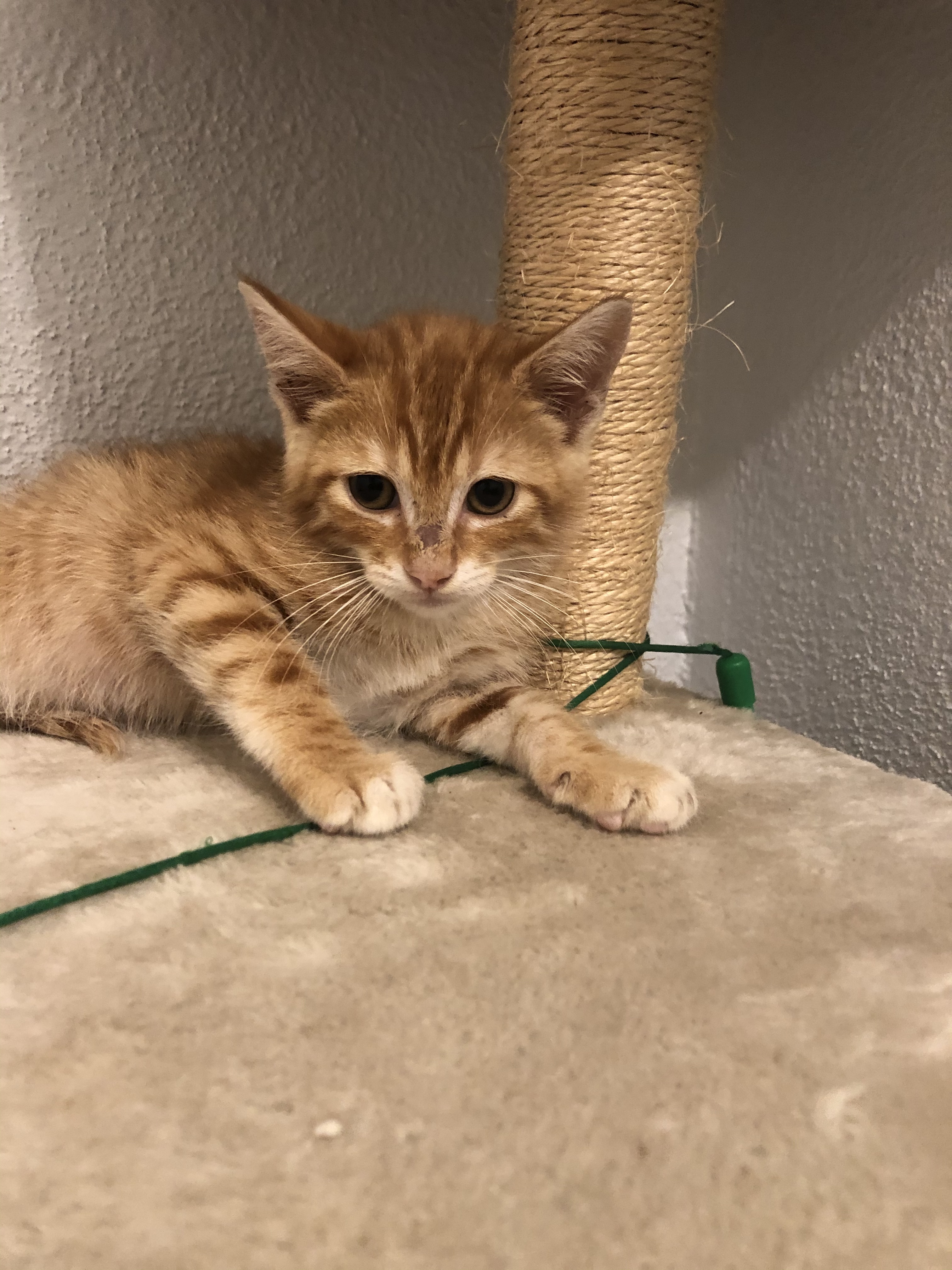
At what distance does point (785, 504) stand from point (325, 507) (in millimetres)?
937

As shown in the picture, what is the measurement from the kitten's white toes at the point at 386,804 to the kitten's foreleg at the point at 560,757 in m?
0.15

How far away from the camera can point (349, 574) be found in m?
0.92

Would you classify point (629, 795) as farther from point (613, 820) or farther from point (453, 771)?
point (453, 771)

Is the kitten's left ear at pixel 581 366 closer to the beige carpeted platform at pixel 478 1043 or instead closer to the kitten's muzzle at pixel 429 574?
the kitten's muzzle at pixel 429 574

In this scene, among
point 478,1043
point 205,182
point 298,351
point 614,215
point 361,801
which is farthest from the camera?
point 205,182

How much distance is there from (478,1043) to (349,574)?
53 cm

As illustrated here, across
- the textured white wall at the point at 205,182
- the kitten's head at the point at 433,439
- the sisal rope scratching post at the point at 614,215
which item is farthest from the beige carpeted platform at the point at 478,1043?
the textured white wall at the point at 205,182

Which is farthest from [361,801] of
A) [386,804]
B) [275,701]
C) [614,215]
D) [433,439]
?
[614,215]

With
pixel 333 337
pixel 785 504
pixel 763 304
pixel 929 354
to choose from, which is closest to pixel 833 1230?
pixel 333 337

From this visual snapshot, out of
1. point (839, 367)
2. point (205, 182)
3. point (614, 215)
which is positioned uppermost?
point (205, 182)

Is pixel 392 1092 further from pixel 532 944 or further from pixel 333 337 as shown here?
pixel 333 337

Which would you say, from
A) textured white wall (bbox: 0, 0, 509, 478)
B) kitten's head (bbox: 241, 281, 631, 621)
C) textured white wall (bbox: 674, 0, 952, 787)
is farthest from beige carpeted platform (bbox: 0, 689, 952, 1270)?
textured white wall (bbox: 0, 0, 509, 478)

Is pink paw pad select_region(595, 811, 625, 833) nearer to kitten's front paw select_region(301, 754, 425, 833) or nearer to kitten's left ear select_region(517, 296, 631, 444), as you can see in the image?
kitten's front paw select_region(301, 754, 425, 833)

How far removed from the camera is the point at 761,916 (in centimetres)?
68
